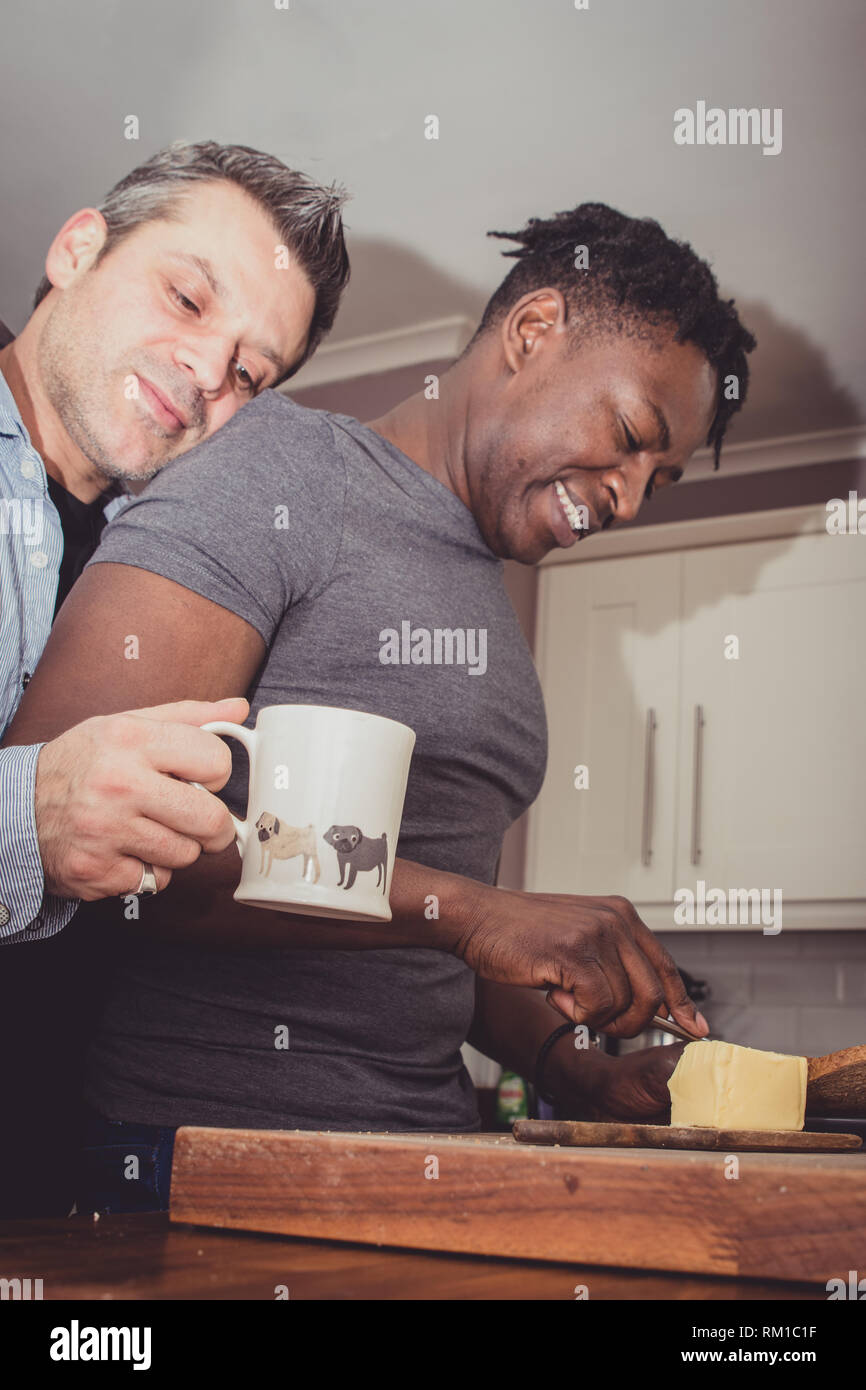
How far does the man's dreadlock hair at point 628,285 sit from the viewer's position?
1.26 meters

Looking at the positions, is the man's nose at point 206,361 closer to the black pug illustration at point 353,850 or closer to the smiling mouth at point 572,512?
the smiling mouth at point 572,512

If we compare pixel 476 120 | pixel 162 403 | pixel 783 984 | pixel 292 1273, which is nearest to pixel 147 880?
pixel 292 1273

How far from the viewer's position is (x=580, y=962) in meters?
0.86

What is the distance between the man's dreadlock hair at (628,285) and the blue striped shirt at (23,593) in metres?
0.53

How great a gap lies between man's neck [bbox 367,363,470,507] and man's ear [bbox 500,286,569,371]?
0.06 metres

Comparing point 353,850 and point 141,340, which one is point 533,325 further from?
point 353,850

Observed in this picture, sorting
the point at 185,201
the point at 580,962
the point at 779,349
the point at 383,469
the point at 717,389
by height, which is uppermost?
the point at 779,349

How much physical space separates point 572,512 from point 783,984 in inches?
101

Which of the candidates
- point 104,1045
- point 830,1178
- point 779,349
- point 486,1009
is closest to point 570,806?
point 779,349

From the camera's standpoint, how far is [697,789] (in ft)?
10.7

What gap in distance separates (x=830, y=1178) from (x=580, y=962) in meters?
0.37

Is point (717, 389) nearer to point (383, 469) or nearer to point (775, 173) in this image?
point (383, 469)

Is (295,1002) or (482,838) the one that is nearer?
(295,1002)

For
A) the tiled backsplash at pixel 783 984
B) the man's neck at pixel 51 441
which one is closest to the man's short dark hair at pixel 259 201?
the man's neck at pixel 51 441
